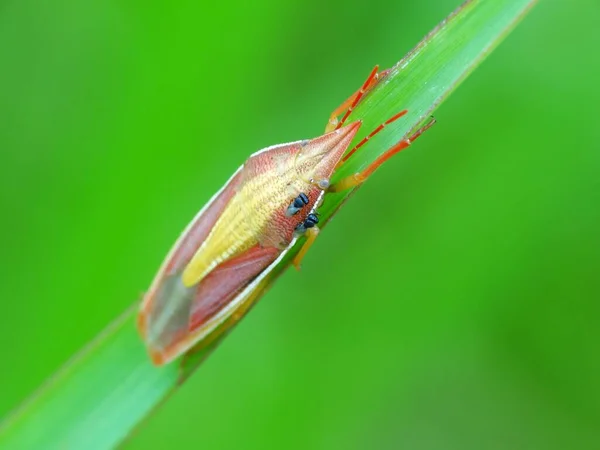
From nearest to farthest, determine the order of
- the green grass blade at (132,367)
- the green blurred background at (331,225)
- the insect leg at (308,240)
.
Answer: the green grass blade at (132,367)
the insect leg at (308,240)
the green blurred background at (331,225)

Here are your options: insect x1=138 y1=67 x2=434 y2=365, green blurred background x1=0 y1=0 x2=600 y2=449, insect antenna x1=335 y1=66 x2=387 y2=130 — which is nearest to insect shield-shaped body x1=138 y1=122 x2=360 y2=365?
insect x1=138 y1=67 x2=434 y2=365

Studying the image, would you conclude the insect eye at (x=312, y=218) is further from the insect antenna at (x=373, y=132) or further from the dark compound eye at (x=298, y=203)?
the insect antenna at (x=373, y=132)

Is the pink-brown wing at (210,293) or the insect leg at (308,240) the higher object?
the insect leg at (308,240)

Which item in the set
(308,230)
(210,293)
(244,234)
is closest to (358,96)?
(308,230)

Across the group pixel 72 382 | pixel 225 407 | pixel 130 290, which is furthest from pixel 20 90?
pixel 225 407

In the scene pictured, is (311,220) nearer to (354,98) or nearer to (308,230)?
(308,230)

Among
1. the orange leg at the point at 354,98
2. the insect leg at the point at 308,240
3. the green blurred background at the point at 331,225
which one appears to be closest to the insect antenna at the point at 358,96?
the orange leg at the point at 354,98
